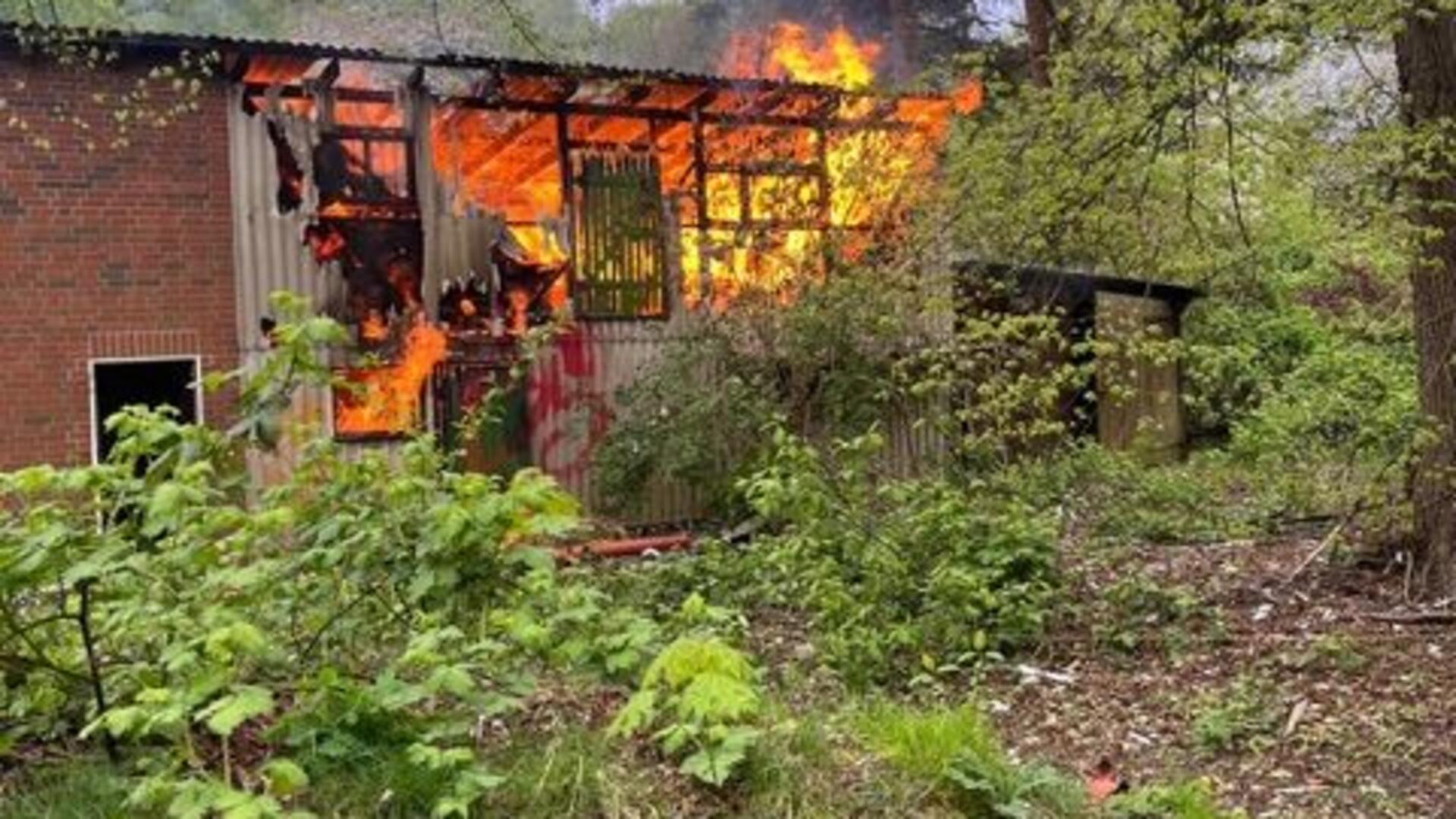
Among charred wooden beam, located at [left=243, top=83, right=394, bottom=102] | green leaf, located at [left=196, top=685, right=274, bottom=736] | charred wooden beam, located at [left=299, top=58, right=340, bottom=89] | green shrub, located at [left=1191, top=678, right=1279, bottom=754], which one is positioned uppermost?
charred wooden beam, located at [left=299, top=58, right=340, bottom=89]

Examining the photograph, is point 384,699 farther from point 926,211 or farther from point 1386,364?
point 1386,364

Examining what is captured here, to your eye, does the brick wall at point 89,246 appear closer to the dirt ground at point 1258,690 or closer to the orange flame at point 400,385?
the orange flame at point 400,385

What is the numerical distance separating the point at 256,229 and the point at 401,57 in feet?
7.87

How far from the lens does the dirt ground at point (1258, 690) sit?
20.7 ft

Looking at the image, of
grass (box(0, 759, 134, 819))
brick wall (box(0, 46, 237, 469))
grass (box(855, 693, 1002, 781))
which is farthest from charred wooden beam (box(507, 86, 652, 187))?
grass (box(0, 759, 134, 819))

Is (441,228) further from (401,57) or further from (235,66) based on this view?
(235,66)

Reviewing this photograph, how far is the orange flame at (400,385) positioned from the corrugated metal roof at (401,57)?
2891 mm

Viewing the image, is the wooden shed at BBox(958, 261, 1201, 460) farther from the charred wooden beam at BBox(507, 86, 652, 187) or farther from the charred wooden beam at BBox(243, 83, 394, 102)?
the charred wooden beam at BBox(243, 83, 394, 102)

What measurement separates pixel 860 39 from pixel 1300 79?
38.8 feet

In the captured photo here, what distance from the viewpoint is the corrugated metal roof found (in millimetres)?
13086

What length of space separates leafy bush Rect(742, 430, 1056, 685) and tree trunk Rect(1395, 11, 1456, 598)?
245 centimetres

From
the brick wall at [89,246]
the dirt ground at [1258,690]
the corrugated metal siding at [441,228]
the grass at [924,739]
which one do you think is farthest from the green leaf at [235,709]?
the corrugated metal siding at [441,228]

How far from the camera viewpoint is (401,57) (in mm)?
14750

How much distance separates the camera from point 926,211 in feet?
46.1
